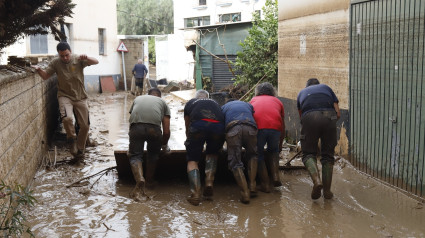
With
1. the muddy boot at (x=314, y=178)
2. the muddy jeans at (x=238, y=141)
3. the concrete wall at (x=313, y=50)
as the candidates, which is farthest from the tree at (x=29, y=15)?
the concrete wall at (x=313, y=50)

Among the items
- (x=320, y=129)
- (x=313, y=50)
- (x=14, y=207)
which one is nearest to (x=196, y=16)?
(x=313, y=50)

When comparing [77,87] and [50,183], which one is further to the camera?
[77,87]

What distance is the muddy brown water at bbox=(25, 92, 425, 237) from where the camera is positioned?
556 cm

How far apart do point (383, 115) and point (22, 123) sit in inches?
208

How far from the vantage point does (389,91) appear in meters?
7.21

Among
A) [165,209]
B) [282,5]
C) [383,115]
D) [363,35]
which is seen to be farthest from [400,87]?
[282,5]

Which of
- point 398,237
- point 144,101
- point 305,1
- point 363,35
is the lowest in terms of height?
point 398,237

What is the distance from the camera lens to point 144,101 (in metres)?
7.28

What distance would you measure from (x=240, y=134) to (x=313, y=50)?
3.80 metres

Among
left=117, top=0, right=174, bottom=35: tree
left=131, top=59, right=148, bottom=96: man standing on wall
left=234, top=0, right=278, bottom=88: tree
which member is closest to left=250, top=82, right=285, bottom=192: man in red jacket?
left=234, top=0, right=278, bottom=88: tree

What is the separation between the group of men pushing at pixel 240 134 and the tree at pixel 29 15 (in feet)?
5.49

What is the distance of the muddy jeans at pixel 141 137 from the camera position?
7.05 metres

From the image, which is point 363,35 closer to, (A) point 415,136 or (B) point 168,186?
(A) point 415,136

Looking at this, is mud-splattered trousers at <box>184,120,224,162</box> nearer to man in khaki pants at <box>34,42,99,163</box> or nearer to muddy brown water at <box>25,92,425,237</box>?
muddy brown water at <box>25,92,425,237</box>
